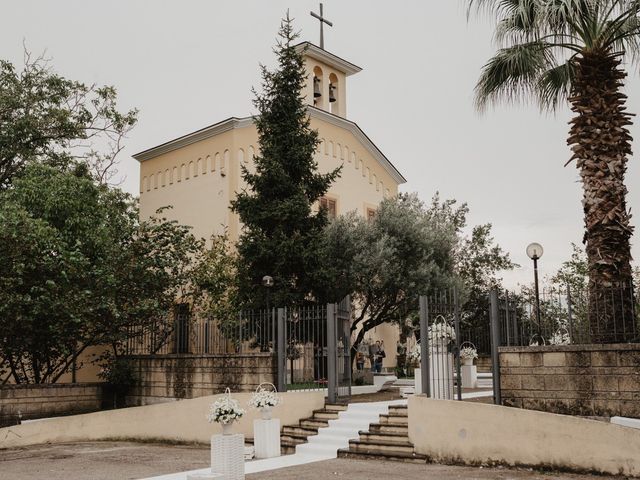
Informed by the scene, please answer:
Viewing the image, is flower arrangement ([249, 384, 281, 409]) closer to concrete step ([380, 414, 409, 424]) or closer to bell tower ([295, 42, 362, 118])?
concrete step ([380, 414, 409, 424])

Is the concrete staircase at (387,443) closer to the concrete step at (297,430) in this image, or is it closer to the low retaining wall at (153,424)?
the concrete step at (297,430)

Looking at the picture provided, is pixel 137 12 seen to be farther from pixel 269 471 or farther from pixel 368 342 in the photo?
pixel 368 342

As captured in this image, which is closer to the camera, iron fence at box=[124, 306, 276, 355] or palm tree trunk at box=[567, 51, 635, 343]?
palm tree trunk at box=[567, 51, 635, 343]

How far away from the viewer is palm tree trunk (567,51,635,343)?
10.1 metres

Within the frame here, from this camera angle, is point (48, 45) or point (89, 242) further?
point (48, 45)

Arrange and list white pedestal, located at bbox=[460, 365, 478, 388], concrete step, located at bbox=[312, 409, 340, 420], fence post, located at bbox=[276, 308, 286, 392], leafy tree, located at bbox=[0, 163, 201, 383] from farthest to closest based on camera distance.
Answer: white pedestal, located at bbox=[460, 365, 478, 388] → leafy tree, located at bbox=[0, 163, 201, 383] → fence post, located at bbox=[276, 308, 286, 392] → concrete step, located at bbox=[312, 409, 340, 420]

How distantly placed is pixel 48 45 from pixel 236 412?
1528 cm

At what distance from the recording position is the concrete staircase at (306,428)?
1236 cm

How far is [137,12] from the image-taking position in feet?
44.6

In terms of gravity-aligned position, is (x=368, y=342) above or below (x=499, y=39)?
below

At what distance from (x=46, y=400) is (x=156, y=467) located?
6519 millimetres

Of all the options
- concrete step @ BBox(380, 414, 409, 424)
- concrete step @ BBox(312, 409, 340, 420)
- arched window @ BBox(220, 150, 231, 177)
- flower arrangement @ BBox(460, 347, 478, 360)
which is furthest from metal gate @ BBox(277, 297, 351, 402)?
arched window @ BBox(220, 150, 231, 177)

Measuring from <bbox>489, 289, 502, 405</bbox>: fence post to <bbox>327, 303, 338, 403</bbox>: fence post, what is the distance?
127 inches

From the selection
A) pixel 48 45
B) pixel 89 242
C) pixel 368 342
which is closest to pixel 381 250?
pixel 368 342
